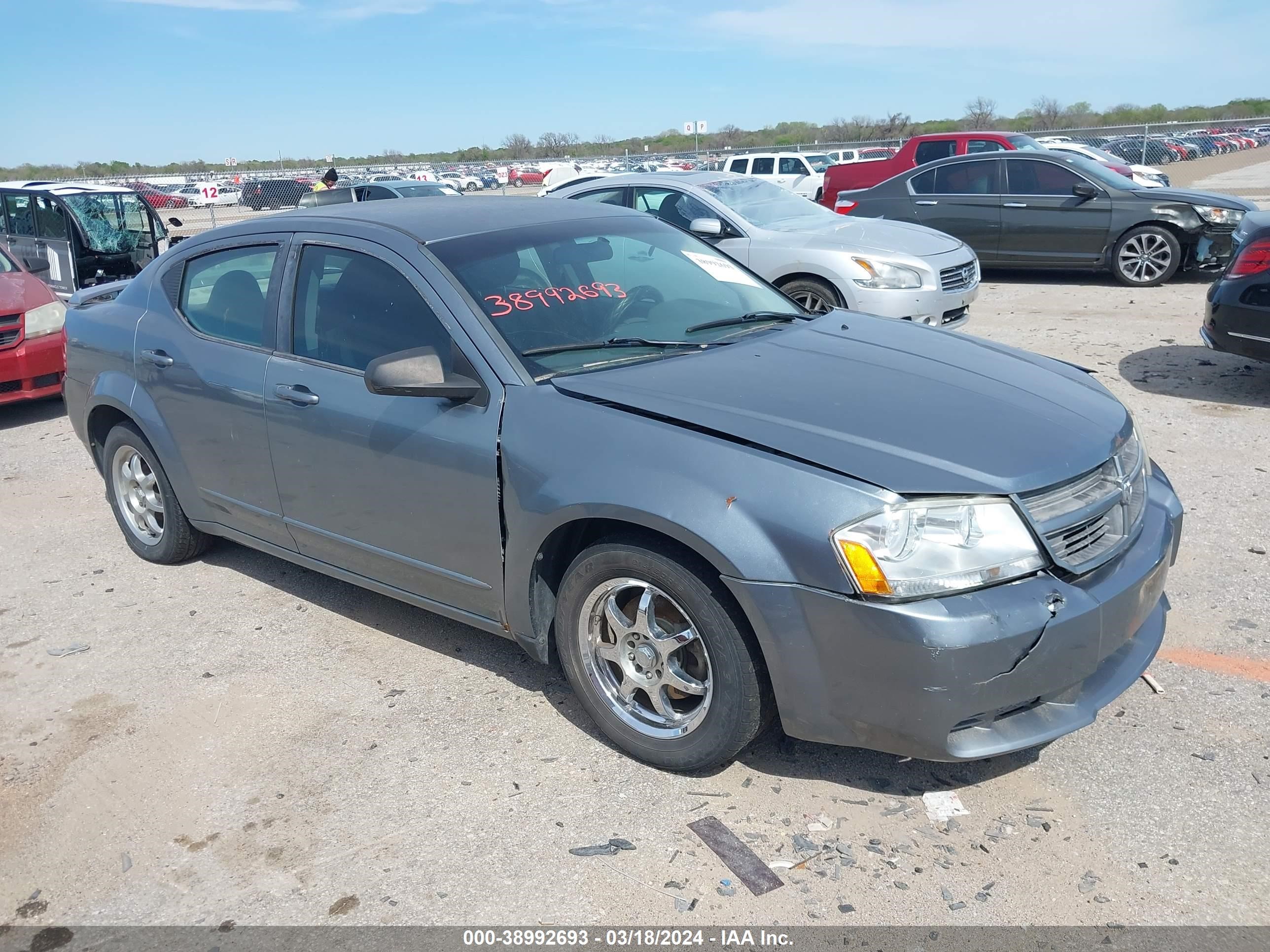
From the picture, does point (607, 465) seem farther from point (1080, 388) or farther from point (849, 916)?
point (1080, 388)

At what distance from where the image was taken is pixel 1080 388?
3652 mm

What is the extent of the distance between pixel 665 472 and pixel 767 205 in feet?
24.6

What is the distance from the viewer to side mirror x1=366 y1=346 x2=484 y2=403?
3436mm

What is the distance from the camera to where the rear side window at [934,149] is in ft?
60.1

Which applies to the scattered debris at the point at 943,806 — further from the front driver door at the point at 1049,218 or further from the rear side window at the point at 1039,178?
the rear side window at the point at 1039,178

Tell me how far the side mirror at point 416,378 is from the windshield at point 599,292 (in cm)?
24

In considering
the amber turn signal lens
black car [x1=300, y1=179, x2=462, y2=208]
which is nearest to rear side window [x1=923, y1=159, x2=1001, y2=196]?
black car [x1=300, y1=179, x2=462, y2=208]

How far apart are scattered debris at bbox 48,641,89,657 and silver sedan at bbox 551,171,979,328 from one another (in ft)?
16.9

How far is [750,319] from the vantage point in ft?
13.9

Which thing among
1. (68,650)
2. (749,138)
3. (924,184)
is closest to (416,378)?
(68,650)

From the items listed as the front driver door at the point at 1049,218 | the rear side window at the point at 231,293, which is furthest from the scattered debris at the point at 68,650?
the front driver door at the point at 1049,218

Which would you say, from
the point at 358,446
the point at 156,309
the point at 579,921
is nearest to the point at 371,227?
the point at 358,446

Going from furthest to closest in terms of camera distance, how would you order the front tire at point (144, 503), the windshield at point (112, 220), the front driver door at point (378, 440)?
the windshield at point (112, 220) → the front tire at point (144, 503) → the front driver door at point (378, 440)

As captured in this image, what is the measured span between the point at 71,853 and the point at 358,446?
5.19 ft
